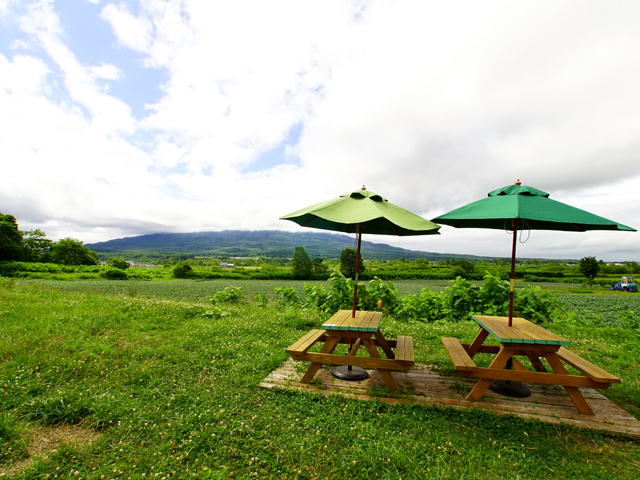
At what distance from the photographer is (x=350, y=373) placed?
15.1 feet

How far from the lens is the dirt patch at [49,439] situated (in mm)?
2646

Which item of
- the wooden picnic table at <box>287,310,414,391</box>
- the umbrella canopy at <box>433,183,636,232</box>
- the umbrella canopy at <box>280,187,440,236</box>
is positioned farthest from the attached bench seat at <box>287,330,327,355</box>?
the umbrella canopy at <box>433,183,636,232</box>

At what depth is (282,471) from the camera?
8.64 feet

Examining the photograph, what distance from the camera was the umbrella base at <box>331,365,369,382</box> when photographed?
14.8 ft

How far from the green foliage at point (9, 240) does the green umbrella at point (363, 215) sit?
52.6 meters

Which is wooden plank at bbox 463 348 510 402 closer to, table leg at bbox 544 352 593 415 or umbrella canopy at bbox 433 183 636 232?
table leg at bbox 544 352 593 415

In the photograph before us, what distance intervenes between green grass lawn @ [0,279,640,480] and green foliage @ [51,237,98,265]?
191ft

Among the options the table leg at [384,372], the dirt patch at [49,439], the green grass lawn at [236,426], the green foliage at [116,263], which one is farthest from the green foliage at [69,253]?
the table leg at [384,372]

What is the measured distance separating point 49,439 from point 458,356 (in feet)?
16.2

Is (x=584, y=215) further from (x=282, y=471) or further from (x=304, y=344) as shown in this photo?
(x=282, y=471)

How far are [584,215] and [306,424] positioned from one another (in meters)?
4.41

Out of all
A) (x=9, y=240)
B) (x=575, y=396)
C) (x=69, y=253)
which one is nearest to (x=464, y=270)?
(x=575, y=396)

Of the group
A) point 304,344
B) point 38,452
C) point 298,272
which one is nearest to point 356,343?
point 304,344

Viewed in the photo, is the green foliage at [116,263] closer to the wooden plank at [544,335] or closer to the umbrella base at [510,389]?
the umbrella base at [510,389]
